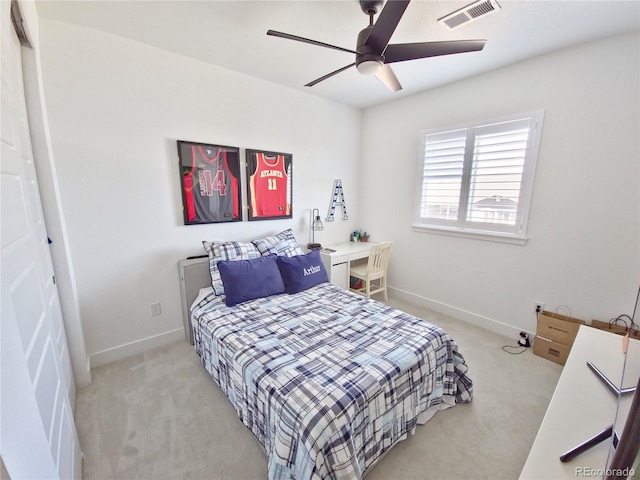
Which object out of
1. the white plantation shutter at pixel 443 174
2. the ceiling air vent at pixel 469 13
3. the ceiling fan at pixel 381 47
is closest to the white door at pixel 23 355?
the ceiling fan at pixel 381 47

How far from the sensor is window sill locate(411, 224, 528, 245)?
99.9 inches

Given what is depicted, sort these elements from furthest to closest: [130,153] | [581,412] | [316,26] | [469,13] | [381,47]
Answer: [130,153] → [316,26] → [469,13] → [381,47] → [581,412]

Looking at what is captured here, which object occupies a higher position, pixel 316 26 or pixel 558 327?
pixel 316 26

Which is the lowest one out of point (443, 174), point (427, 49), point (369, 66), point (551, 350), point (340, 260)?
point (551, 350)

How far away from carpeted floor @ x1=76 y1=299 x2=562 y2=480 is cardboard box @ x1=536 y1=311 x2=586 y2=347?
23cm

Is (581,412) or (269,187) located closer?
(581,412)

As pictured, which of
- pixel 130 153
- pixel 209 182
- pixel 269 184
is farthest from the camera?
pixel 269 184

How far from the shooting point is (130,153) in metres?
2.15

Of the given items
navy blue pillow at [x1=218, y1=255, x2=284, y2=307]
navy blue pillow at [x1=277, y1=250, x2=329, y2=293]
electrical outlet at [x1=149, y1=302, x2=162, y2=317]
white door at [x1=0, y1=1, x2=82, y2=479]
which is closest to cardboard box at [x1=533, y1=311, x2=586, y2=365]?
navy blue pillow at [x1=277, y1=250, x2=329, y2=293]

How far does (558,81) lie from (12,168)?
3.55 meters

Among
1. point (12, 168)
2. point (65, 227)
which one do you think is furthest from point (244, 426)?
point (65, 227)

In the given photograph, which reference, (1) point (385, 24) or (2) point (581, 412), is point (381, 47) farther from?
(2) point (581, 412)

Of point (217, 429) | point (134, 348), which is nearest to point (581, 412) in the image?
point (217, 429)

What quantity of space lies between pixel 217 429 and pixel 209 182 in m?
1.99
